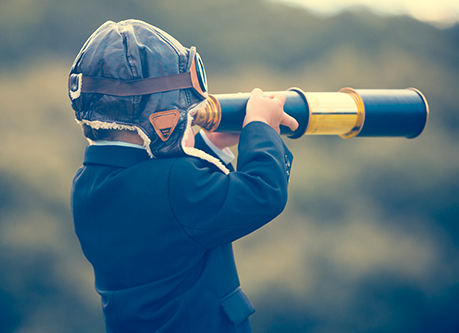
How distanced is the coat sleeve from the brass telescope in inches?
7.3

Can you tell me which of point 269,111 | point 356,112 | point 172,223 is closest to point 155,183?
point 172,223

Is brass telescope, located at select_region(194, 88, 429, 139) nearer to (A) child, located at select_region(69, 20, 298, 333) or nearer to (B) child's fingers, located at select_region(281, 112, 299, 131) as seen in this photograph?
(B) child's fingers, located at select_region(281, 112, 299, 131)

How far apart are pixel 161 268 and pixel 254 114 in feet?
0.89

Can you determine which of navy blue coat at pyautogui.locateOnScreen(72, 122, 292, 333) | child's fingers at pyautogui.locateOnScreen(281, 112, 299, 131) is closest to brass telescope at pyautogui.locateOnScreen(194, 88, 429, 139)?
child's fingers at pyautogui.locateOnScreen(281, 112, 299, 131)

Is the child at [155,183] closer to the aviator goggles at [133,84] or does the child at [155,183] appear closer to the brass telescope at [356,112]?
→ the aviator goggles at [133,84]

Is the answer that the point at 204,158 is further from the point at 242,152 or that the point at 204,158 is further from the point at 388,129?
the point at 388,129

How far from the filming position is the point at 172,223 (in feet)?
1.72

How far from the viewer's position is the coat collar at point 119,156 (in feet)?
1.80

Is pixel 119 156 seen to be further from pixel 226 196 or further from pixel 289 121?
pixel 289 121

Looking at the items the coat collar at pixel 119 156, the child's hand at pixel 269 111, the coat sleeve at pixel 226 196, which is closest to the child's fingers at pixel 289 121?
the child's hand at pixel 269 111

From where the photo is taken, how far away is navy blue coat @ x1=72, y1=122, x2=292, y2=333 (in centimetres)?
52

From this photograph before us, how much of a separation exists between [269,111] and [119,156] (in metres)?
0.24

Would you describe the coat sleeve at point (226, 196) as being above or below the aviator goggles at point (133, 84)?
below

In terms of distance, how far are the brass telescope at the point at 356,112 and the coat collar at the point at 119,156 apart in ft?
0.62
